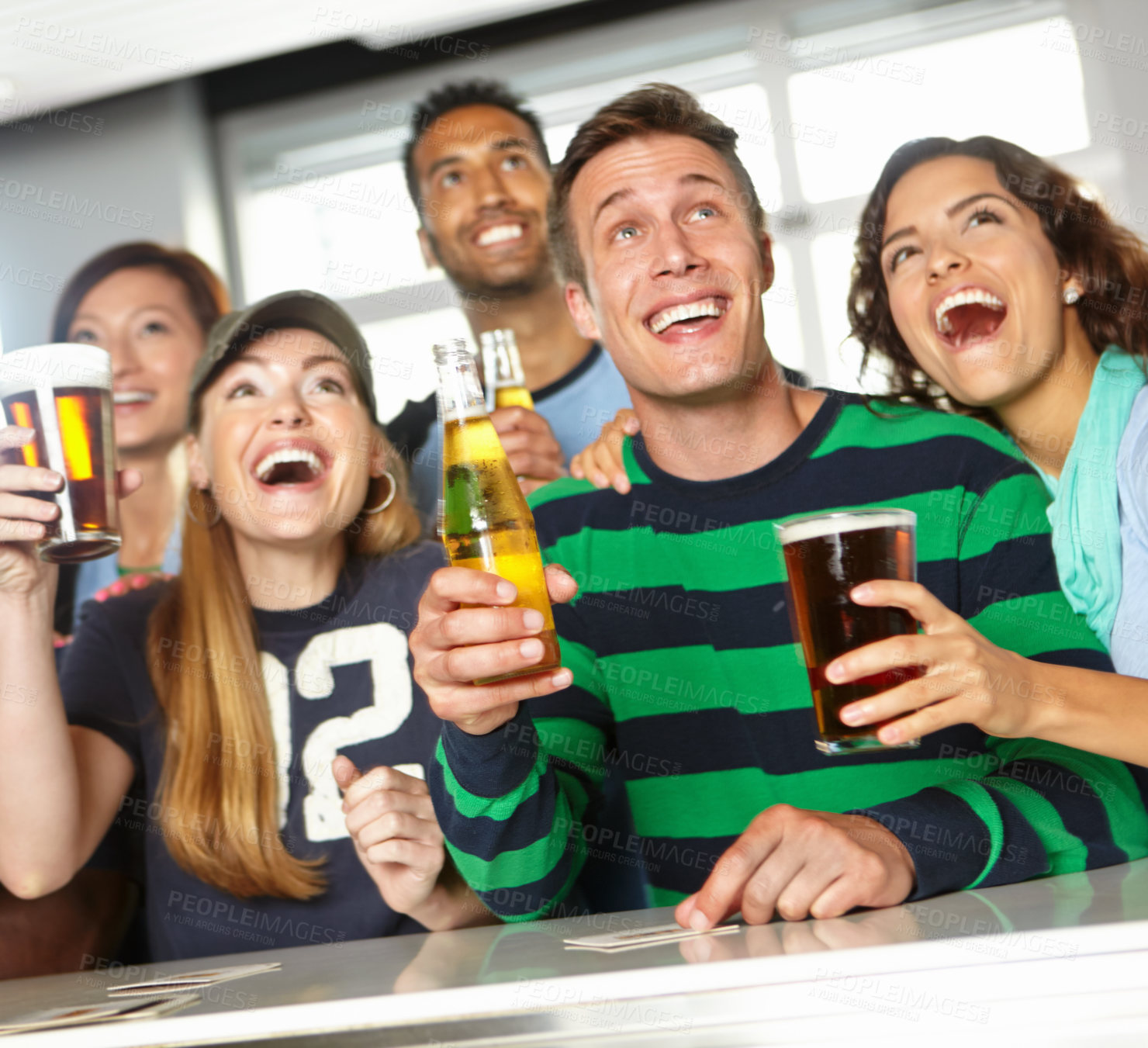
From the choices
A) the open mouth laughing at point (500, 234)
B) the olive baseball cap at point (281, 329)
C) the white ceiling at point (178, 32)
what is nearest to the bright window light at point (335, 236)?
the open mouth laughing at point (500, 234)

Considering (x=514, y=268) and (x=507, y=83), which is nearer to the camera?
(x=514, y=268)

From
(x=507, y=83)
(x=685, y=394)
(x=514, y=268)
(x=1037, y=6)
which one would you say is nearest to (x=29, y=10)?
(x=507, y=83)

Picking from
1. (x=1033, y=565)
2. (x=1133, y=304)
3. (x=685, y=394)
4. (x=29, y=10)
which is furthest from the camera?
(x=29, y=10)

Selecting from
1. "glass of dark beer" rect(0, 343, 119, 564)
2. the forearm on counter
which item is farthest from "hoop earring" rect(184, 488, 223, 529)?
"glass of dark beer" rect(0, 343, 119, 564)

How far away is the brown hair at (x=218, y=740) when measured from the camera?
179 cm

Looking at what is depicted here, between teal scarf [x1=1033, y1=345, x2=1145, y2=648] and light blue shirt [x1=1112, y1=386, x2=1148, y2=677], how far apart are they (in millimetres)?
12

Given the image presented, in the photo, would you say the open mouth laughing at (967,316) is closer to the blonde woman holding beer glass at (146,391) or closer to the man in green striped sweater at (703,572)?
the man in green striped sweater at (703,572)

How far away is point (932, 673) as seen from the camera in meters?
0.94

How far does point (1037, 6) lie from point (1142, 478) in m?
1.47

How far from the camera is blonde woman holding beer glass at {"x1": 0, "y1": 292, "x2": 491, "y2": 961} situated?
5.56 feet

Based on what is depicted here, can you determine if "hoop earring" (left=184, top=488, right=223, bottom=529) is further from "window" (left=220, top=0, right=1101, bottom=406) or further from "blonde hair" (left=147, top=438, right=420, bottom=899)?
"window" (left=220, top=0, right=1101, bottom=406)

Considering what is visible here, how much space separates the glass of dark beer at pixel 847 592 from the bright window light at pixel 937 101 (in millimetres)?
1735

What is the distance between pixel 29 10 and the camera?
8.54ft

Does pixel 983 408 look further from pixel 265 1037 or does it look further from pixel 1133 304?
pixel 265 1037
